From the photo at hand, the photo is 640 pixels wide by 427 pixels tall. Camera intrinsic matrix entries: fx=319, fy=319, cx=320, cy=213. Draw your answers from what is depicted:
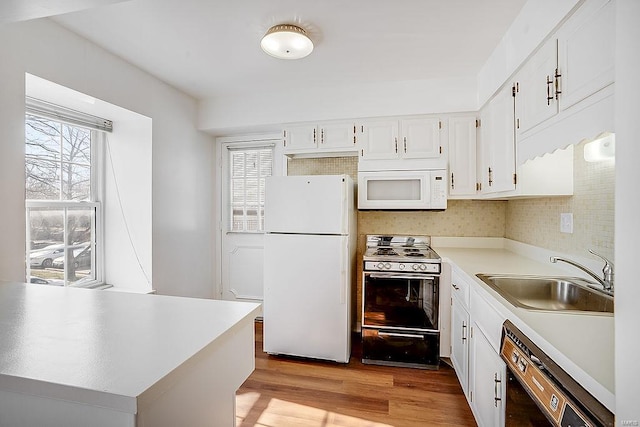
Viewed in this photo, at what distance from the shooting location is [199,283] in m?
3.34

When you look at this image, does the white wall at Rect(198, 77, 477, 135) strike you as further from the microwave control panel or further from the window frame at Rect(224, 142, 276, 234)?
the microwave control panel

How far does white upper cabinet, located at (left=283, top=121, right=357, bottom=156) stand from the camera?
296 centimetres

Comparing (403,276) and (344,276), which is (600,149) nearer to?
(403,276)

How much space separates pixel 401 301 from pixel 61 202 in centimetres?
267

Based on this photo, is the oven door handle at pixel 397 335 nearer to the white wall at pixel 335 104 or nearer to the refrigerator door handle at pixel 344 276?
the refrigerator door handle at pixel 344 276

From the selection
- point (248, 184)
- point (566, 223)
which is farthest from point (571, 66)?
point (248, 184)

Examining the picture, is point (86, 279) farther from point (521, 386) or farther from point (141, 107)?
point (521, 386)

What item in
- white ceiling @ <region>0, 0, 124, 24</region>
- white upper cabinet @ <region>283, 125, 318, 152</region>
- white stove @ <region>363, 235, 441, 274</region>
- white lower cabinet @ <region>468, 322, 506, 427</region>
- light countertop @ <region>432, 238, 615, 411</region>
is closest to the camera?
light countertop @ <region>432, 238, 615, 411</region>

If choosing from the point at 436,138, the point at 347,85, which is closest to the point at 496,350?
the point at 436,138

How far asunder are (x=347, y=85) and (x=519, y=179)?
1.67 m

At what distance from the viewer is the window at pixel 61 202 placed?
2.13 metres

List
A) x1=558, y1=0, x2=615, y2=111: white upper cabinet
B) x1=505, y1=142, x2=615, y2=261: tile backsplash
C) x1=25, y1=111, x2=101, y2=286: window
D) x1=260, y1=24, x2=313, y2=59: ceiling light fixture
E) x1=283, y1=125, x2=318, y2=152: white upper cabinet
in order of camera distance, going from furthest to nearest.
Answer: x1=283, y1=125, x2=318, y2=152: white upper cabinet → x1=25, y1=111, x2=101, y2=286: window → x1=260, y1=24, x2=313, y2=59: ceiling light fixture → x1=505, y1=142, x2=615, y2=261: tile backsplash → x1=558, y1=0, x2=615, y2=111: white upper cabinet

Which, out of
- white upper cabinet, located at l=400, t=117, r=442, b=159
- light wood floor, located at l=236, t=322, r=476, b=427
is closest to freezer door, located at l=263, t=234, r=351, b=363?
light wood floor, located at l=236, t=322, r=476, b=427

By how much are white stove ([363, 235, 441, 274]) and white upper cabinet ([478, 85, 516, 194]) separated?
2.32 feet
